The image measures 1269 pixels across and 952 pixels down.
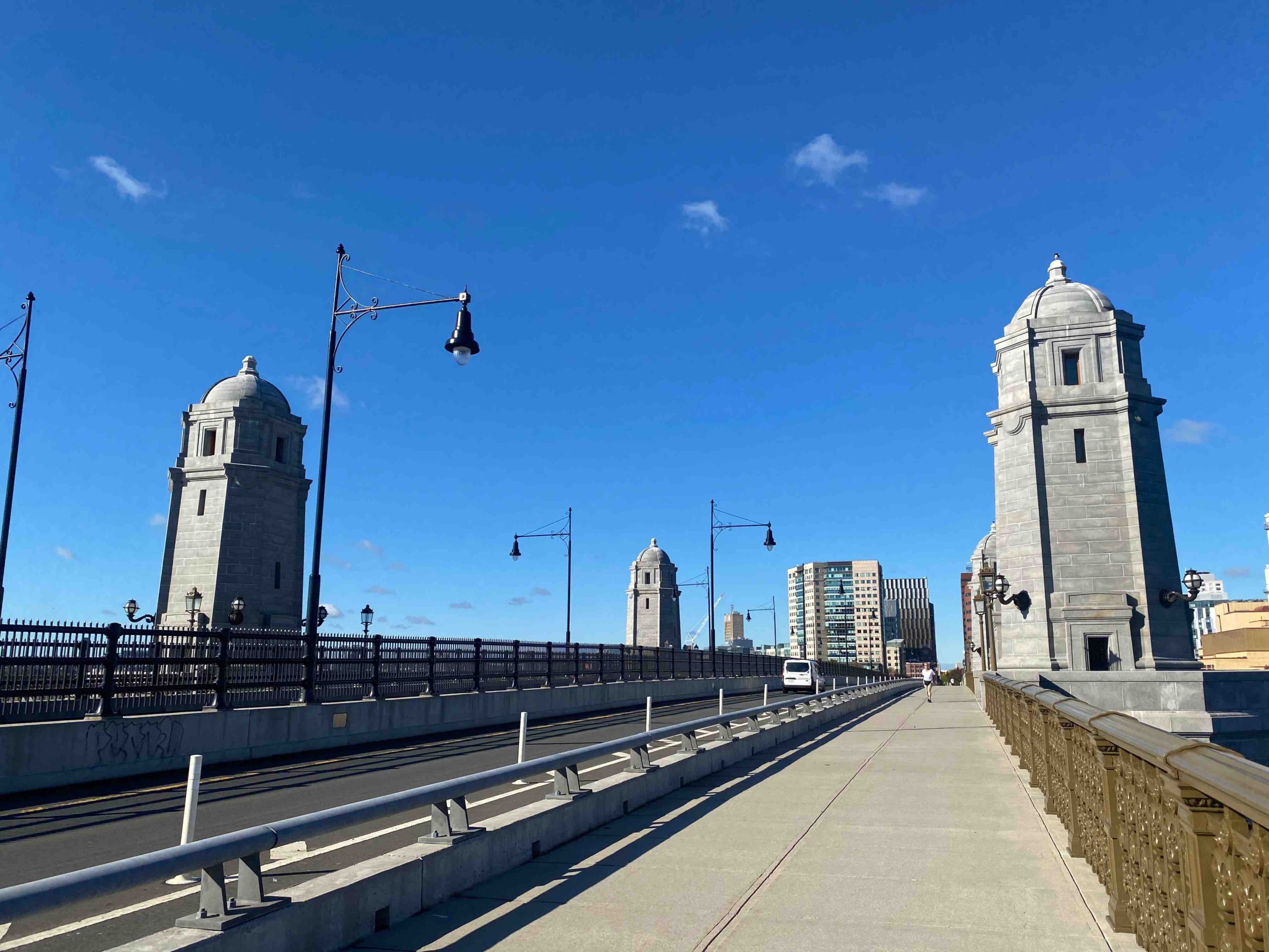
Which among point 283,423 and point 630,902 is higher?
point 283,423

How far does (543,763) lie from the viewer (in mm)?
8328

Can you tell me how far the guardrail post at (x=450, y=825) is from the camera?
686 centimetres

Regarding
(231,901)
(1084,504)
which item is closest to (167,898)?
(231,901)

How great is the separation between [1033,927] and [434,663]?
17.3 m

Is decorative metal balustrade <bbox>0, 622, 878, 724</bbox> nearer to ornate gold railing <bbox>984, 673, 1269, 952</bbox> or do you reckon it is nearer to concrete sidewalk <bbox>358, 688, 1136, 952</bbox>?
concrete sidewalk <bbox>358, 688, 1136, 952</bbox>

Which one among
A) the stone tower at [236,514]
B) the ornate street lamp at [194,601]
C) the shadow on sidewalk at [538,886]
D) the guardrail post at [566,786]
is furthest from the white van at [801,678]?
the guardrail post at [566,786]

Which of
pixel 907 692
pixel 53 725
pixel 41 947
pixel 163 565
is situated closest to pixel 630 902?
pixel 41 947

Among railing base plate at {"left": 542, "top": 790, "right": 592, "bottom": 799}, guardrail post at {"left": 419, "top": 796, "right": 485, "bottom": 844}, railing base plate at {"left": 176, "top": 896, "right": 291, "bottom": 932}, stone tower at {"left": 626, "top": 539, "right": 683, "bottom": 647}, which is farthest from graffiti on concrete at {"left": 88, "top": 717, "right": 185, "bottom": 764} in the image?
stone tower at {"left": 626, "top": 539, "right": 683, "bottom": 647}

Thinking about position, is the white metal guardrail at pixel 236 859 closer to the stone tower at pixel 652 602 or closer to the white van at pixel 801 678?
the white van at pixel 801 678

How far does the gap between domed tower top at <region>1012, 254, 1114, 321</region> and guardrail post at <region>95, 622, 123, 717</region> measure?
4439cm

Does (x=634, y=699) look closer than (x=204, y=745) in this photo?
No

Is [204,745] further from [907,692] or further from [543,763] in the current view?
[907,692]

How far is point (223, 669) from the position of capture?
15.3m

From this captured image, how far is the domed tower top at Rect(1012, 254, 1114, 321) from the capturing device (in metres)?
46.4
